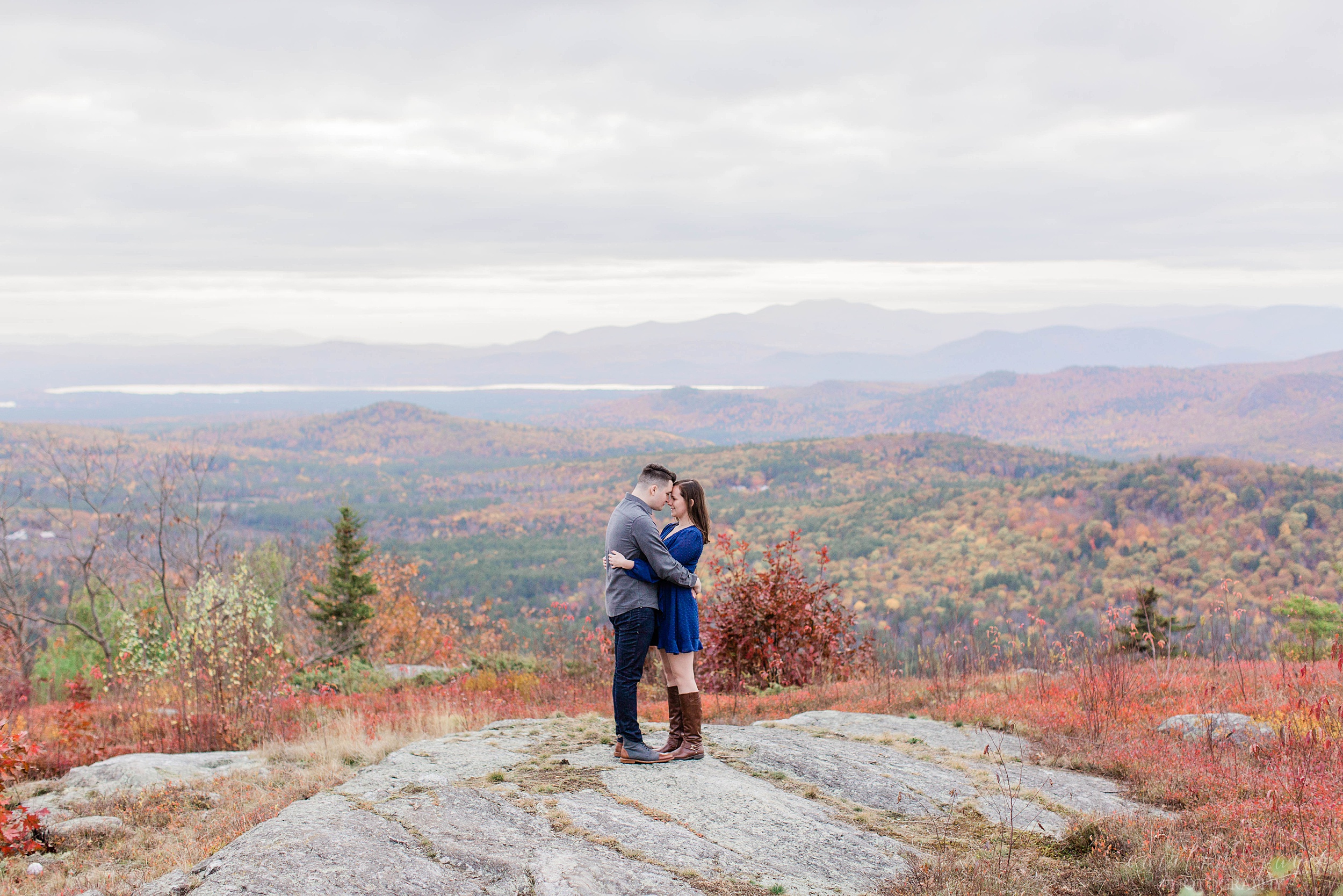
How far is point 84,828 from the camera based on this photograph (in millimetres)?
6395

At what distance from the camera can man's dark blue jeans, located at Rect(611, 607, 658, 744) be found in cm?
633

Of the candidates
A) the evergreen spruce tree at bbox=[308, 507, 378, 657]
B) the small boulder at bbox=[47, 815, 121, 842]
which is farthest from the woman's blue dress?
the evergreen spruce tree at bbox=[308, 507, 378, 657]

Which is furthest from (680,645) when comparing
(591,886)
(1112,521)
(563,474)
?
(563,474)

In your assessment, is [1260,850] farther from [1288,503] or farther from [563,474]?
[563,474]

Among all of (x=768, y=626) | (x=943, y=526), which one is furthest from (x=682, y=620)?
(x=943, y=526)

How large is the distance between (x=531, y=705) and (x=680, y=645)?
199 inches

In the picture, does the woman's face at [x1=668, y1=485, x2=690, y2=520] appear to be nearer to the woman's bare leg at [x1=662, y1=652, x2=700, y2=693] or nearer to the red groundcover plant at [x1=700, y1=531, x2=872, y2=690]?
the woman's bare leg at [x1=662, y1=652, x2=700, y2=693]

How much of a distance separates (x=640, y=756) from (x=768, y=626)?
6.11m

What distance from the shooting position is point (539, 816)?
5164 mm

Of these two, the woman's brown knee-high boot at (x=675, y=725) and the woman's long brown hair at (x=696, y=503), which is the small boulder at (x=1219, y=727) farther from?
the woman's long brown hair at (x=696, y=503)

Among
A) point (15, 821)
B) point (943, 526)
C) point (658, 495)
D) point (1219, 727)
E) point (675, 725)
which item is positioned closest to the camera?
point (15, 821)

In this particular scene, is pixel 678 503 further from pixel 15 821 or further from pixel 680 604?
pixel 15 821

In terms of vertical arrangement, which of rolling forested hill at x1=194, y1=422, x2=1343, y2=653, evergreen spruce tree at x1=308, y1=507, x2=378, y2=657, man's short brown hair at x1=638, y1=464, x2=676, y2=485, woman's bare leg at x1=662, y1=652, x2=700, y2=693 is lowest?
rolling forested hill at x1=194, y1=422, x2=1343, y2=653

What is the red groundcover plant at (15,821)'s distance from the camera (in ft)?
19.3
